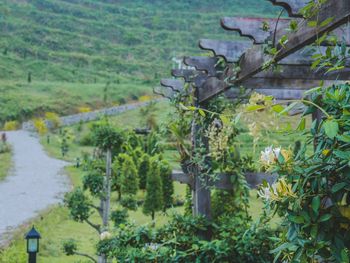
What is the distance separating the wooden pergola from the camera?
1530mm

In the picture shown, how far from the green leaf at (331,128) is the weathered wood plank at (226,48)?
1.56 meters

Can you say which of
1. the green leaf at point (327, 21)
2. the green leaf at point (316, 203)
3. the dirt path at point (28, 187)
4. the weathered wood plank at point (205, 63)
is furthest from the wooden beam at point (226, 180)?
the dirt path at point (28, 187)

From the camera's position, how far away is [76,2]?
2965 inches

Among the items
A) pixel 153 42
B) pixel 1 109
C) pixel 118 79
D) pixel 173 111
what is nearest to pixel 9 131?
pixel 1 109

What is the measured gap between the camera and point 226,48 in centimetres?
257

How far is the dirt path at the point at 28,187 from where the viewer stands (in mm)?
9043

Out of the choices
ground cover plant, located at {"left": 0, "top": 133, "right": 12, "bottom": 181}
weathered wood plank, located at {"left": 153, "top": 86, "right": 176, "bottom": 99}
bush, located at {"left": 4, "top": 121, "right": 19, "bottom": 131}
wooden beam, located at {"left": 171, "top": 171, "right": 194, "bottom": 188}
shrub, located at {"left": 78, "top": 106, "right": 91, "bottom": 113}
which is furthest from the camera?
shrub, located at {"left": 78, "top": 106, "right": 91, "bottom": 113}

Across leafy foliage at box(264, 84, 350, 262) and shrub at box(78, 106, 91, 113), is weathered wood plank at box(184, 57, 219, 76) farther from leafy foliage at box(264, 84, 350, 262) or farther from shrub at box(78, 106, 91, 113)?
shrub at box(78, 106, 91, 113)

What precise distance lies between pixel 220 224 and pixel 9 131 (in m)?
25.0

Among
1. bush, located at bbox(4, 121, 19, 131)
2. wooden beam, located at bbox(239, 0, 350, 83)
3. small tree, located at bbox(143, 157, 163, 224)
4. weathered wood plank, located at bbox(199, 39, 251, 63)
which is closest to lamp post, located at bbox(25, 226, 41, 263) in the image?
weathered wood plank, located at bbox(199, 39, 251, 63)

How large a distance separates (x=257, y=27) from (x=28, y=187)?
11.2 metres

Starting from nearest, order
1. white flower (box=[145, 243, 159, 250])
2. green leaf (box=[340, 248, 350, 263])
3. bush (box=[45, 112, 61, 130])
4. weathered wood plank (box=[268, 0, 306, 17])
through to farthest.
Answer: green leaf (box=[340, 248, 350, 263]), weathered wood plank (box=[268, 0, 306, 17]), white flower (box=[145, 243, 159, 250]), bush (box=[45, 112, 61, 130])

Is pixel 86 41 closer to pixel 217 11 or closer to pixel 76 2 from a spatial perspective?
pixel 76 2

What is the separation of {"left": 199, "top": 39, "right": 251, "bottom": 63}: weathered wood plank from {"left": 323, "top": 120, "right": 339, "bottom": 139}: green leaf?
1.56m
